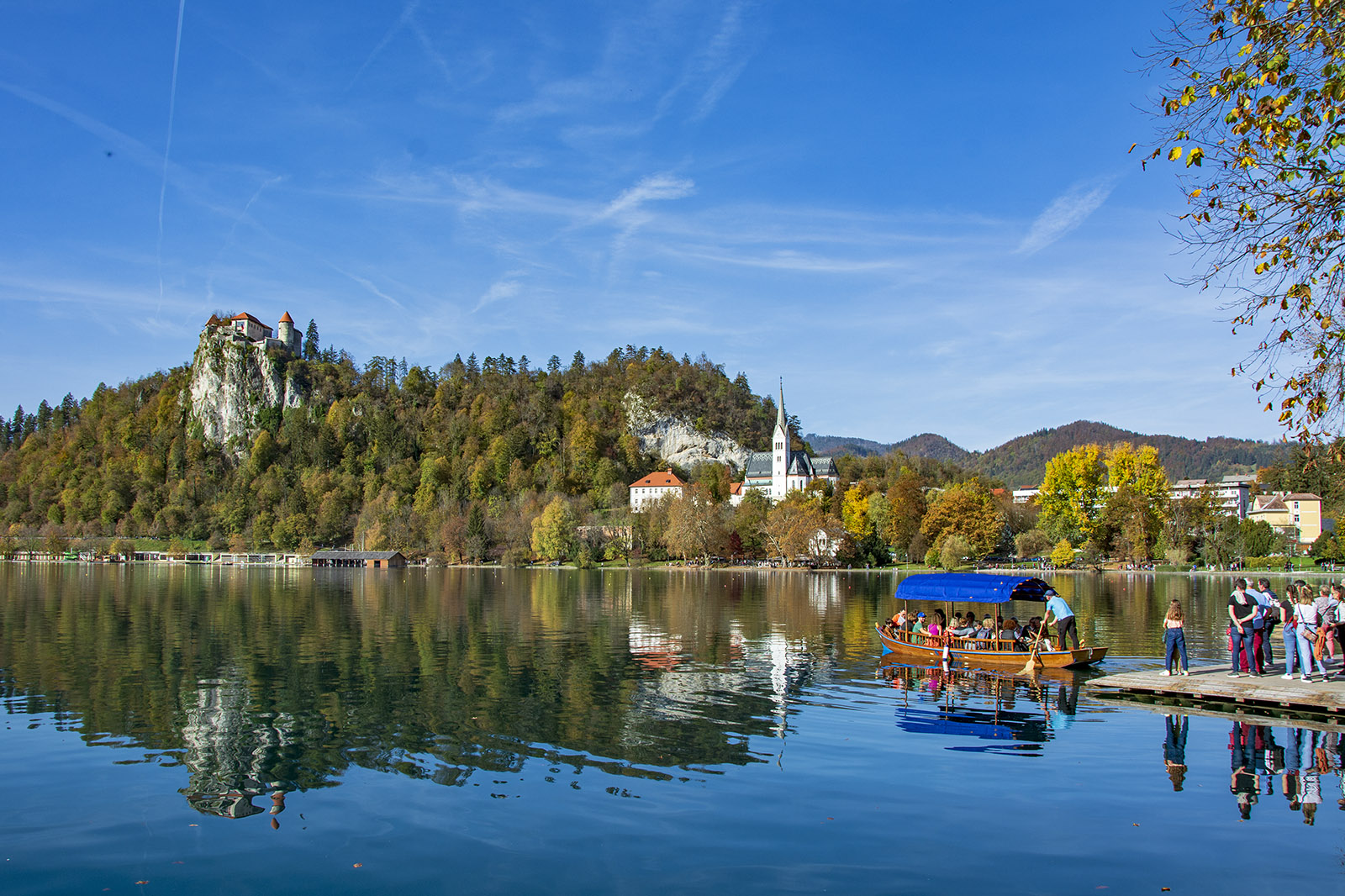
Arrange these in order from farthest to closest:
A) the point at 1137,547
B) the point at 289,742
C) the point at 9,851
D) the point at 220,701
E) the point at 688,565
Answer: the point at 688,565, the point at 1137,547, the point at 220,701, the point at 289,742, the point at 9,851

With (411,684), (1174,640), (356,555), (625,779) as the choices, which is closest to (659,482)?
(356,555)

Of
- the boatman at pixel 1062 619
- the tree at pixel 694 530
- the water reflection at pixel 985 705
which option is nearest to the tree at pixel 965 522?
the tree at pixel 694 530

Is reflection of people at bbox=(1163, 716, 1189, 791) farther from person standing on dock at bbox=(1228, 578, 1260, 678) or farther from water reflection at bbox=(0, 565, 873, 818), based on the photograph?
water reflection at bbox=(0, 565, 873, 818)

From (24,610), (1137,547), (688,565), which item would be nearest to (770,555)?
(688,565)

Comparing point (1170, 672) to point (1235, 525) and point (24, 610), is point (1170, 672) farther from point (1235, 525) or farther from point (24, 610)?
point (1235, 525)

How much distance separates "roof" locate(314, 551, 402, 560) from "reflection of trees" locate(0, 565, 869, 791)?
9368cm

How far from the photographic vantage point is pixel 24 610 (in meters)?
51.9

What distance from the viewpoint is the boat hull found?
2798 cm

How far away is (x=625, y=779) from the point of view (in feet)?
52.3

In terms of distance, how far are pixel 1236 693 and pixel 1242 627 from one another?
2.83 m

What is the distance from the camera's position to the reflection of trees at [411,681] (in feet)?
58.5

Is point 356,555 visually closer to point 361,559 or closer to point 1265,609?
point 361,559

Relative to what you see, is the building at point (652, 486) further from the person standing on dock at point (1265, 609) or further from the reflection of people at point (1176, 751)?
the reflection of people at point (1176, 751)

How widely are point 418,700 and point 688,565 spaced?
364 ft
